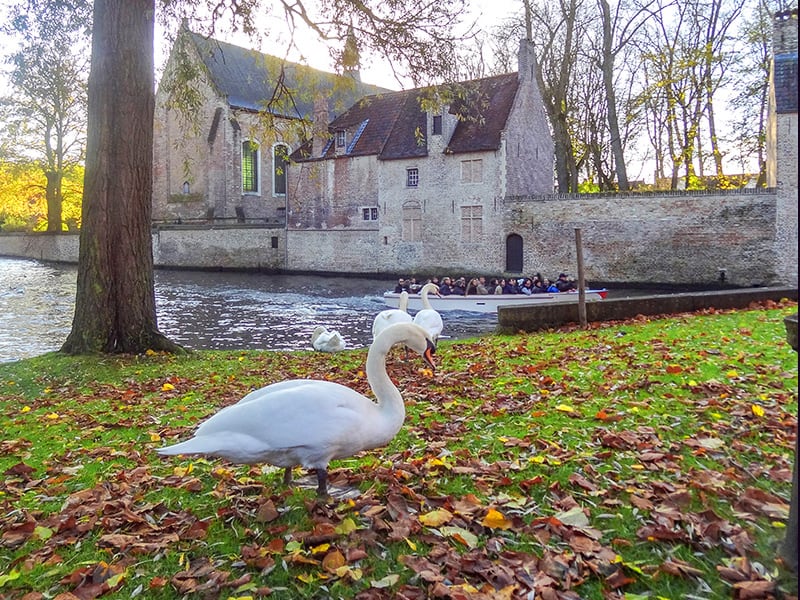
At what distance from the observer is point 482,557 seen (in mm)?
2996

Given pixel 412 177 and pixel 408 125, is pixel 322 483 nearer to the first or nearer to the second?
pixel 412 177

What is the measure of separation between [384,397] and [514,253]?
29.8 metres

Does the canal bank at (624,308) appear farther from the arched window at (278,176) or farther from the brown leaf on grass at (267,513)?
the arched window at (278,176)

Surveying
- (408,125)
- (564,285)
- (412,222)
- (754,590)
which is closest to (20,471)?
(754,590)

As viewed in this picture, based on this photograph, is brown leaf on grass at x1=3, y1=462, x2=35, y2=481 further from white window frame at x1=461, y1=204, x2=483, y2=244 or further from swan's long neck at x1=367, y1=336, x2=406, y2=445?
white window frame at x1=461, y1=204, x2=483, y2=244

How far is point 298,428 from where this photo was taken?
135 inches

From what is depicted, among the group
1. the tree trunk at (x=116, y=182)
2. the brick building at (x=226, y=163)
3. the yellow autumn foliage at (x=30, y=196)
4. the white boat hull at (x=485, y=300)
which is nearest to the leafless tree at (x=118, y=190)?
the tree trunk at (x=116, y=182)

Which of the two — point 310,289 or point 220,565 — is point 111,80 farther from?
point 310,289

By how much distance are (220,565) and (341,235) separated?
35.8 m

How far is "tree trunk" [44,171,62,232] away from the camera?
44.8 meters

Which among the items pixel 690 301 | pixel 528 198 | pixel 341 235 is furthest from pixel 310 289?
pixel 690 301

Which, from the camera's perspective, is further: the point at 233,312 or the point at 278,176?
the point at 278,176

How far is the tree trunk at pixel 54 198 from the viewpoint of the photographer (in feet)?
147

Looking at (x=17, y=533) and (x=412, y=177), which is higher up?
(x=412, y=177)
